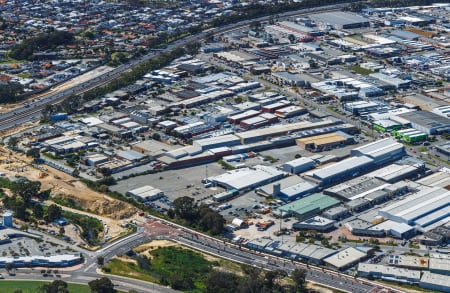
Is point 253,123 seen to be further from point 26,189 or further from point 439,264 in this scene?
point 439,264

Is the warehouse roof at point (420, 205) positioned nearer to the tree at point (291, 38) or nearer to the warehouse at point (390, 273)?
the warehouse at point (390, 273)

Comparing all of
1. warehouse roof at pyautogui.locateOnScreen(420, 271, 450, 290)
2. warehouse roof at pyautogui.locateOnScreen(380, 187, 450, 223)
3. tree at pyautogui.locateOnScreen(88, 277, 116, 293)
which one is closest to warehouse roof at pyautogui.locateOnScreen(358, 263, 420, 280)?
warehouse roof at pyautogui.locateOnScreen(420, 271, 450, 290)

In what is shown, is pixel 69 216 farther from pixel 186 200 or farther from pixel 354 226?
pixel 354 226

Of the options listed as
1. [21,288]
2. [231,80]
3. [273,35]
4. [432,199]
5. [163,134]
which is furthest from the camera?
[273,35]

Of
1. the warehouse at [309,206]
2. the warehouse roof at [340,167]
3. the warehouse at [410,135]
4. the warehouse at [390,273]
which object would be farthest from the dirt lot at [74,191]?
the warehouse at [410,135]

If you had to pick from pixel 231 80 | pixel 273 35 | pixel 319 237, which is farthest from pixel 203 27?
pixel 319 237

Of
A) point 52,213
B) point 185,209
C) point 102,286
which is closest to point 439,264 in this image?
point 185,209
